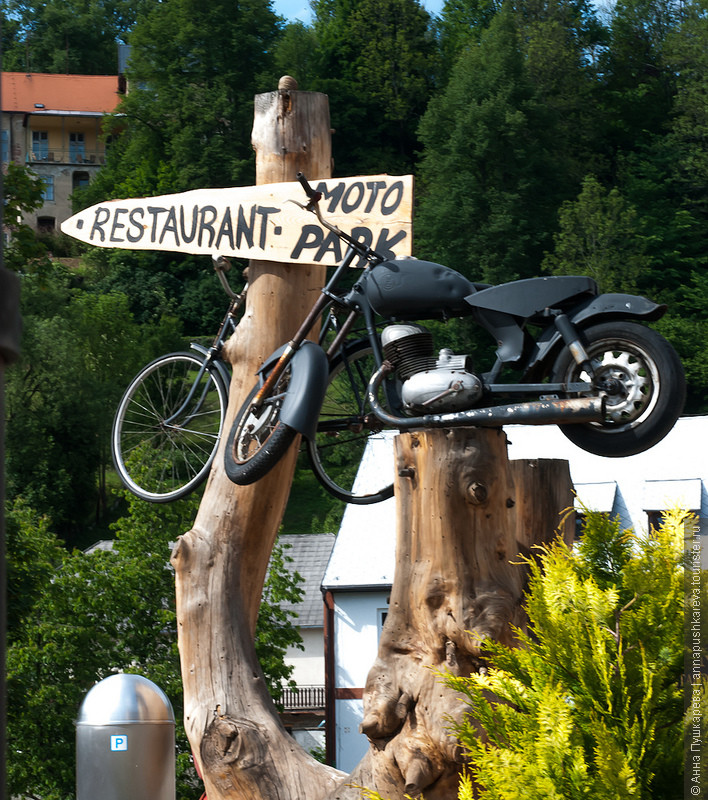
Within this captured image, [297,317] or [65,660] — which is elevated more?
[297,317]

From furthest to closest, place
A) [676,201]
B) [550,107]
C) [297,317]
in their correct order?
[550,107], [676,201], [297,317]

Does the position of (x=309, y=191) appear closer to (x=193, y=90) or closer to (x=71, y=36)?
(x=193, y=90)

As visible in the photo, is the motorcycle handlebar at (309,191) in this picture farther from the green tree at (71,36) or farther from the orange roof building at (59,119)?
the orange roof building at (59,119)

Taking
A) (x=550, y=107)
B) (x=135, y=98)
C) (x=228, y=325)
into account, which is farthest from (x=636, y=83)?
(x=228, y=325)

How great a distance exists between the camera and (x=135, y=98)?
2381 inches

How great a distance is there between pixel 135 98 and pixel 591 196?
25300mm

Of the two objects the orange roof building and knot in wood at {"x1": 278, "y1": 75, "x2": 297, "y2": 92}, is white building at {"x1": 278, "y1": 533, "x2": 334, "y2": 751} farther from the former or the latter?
the orange roof building

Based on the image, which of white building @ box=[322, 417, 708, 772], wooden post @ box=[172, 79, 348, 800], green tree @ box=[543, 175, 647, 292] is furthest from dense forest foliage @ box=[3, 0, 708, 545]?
wooden post @ box=[172, 79, 348, 800]

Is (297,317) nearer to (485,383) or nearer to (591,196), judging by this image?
(485,383)

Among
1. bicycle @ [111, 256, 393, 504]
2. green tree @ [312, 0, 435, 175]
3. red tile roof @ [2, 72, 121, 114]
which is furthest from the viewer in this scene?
red tile roof @ [2, 72, 121, 114]

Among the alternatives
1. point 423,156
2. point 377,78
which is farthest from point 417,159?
point 423,156

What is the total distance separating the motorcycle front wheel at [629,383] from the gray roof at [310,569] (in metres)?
25.8

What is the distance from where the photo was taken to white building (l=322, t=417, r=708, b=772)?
19.2m

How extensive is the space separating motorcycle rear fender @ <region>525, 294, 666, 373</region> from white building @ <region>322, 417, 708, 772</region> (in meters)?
12.8
